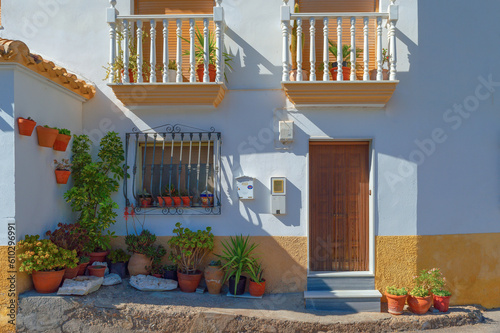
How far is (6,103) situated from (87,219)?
6.50 feet

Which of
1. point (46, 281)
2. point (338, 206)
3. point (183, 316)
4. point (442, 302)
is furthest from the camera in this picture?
point (338, 206)

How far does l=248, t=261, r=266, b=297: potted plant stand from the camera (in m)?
5.91

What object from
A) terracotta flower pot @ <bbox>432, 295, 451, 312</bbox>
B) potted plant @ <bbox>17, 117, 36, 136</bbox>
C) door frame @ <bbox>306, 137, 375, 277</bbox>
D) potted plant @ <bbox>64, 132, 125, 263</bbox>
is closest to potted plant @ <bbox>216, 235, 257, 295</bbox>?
door frame @ <bbox>306, 137, 375, 277</bbox>

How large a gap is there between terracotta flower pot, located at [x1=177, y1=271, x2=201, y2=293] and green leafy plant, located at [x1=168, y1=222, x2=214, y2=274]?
0.12 meters

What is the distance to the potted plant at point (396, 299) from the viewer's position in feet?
18.7

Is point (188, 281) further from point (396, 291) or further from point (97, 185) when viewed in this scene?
point (396, 291)

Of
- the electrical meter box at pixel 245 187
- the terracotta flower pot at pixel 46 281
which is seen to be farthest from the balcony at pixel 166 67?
the terracotta flower pot at pixel 46 281

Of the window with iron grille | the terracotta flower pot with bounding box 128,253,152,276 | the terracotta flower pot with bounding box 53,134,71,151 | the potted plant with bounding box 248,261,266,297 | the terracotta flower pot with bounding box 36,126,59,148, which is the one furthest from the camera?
the window with iron grille

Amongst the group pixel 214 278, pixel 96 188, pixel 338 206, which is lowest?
pixel 214 278

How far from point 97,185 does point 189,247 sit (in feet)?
5.52

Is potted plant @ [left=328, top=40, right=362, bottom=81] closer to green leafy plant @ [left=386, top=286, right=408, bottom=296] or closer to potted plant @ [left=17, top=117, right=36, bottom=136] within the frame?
green leafy plant @ [left=386, top=286, right=408, bottom=296]

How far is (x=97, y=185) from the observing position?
6.08 meters

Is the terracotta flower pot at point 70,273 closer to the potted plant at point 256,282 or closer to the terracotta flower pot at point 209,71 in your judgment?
the potted plant at point 256,282

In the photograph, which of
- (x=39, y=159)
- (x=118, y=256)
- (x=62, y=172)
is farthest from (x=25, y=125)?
(x=118, y=256)
